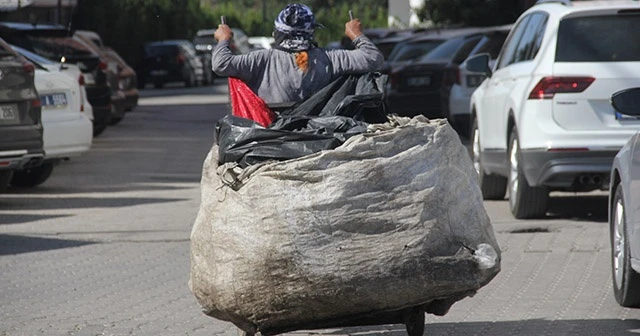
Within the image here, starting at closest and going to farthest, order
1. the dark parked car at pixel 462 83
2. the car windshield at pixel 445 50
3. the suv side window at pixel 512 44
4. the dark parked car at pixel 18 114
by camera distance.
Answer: the suv side window at pixel 512 44, the dark parked car at pixel 18 114, the dark parked car at pixel 462 83, the car windshield at pixel 445 50

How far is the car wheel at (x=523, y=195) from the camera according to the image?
1238 centimetres

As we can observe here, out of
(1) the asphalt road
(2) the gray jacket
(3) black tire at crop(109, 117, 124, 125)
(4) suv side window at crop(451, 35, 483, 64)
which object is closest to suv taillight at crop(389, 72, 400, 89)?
(4) suv side window at crop(451, 35, 483, 64)

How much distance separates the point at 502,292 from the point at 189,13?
A: 5875 centimetres

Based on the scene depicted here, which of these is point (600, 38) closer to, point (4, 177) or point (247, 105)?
point (247, 105)

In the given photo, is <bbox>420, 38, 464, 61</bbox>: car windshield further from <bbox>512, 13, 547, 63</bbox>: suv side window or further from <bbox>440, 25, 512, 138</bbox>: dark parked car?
<bbox>512, 13, 547, 63</bbox>: suv side window

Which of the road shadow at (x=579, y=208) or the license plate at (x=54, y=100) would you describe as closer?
the road shadow at (x=579, y=208)

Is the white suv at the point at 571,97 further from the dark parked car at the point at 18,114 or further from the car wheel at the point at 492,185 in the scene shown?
the dark parked car at the point at 18,114

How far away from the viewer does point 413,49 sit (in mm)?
26938

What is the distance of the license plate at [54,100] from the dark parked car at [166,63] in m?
33.7

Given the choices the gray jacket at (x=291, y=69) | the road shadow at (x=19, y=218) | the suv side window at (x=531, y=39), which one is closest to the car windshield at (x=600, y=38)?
the suv side window at (x=531, y=39)

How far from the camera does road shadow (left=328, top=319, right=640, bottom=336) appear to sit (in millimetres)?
7652

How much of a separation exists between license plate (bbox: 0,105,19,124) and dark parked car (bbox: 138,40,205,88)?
116 ft

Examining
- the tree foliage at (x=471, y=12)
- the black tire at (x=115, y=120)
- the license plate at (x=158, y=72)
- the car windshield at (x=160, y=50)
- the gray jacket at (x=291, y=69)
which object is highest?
the gray jacket at (x=291, y=69)

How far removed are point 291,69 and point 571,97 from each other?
4520mm
